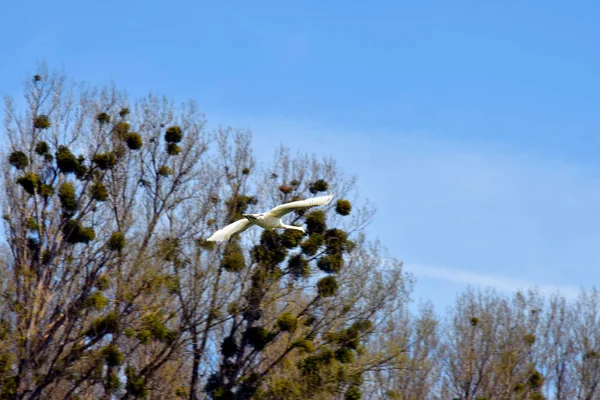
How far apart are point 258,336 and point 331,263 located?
2513mm

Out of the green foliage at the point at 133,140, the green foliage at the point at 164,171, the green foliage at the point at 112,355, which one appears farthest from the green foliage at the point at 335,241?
the green foliage at the point at 112,355

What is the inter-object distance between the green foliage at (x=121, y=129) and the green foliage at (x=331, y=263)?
6.25 metres

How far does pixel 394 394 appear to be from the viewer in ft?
87.0

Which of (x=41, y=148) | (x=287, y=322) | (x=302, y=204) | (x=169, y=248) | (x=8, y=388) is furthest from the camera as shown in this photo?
(x=41, y=148)

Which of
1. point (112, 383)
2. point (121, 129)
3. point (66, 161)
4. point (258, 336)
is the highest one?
point (121, 129)

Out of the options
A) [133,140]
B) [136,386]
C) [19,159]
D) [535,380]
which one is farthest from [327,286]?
[535,380]

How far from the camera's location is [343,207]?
2448 centimetres

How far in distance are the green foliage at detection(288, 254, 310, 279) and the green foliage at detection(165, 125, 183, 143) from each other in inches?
177

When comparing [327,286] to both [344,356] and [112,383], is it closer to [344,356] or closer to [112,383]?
[344,356]

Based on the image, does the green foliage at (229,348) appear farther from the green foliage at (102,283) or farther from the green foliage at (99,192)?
the green foliage at (99,192)

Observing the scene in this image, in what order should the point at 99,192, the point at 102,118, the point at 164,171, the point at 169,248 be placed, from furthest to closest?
the point at 164,171
the point at 102,118
the point at 99,192
the point at 169,248

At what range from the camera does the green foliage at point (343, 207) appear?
2450 cm

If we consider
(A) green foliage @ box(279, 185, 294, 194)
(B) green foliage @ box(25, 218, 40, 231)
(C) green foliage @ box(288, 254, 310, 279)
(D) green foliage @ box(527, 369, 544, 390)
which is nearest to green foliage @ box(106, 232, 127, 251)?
(B) green foliage @ box(25, 218, 40, 231)

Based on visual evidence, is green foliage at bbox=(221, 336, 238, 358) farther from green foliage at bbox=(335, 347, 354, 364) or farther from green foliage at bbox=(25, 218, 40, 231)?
green foliage at bbox=(25, 218, 40, 231)
